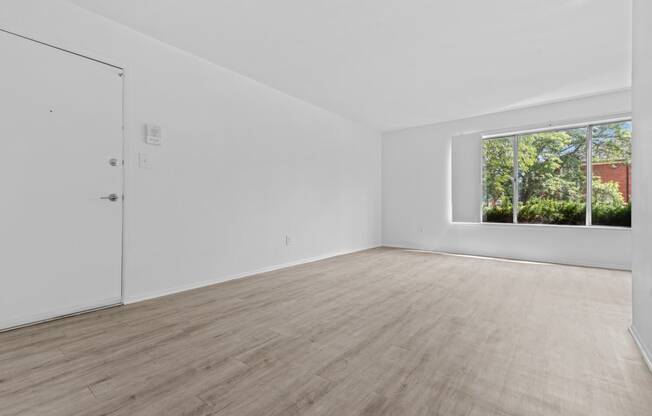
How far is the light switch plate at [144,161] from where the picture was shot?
2.97m

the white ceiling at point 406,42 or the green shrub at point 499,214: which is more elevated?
the white ceiling at point 406,42

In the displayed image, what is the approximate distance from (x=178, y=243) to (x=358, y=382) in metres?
2.50

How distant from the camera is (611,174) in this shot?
466 centimetres

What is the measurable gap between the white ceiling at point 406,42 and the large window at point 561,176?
33.5 inches

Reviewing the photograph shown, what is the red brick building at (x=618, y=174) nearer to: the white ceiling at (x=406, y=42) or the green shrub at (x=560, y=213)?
the green shrub at (x=560, y=213)

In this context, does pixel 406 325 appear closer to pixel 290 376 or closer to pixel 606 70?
pixel 290 376

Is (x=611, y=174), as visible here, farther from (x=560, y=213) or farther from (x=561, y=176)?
(x=560, y=213)

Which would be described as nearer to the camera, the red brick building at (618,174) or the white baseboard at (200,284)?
the white baseboard at (200,284)

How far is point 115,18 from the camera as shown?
2738 millimetres

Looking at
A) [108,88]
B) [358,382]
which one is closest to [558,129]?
[358,382]

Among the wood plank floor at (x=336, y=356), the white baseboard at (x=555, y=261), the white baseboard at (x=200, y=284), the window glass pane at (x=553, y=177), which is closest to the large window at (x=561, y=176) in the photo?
the window glass pane at (x=553, y=177)

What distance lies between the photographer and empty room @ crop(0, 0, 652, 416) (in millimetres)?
1639

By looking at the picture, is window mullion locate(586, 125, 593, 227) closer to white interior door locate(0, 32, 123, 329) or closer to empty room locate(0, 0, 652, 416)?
empty room locate(0, 0, 652, 416)

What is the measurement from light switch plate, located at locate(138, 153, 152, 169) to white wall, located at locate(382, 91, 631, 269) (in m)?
4.98
